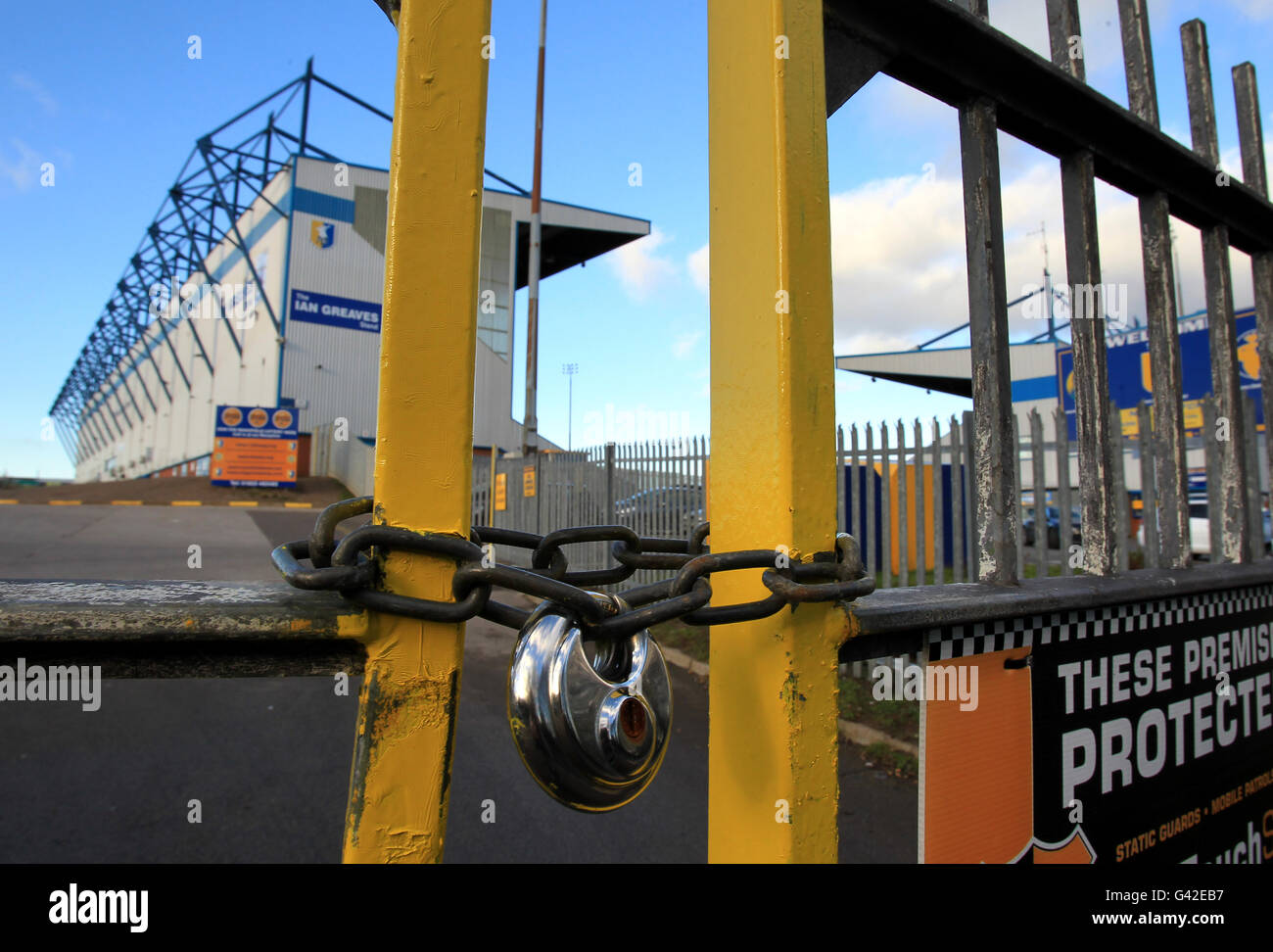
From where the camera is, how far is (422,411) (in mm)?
776

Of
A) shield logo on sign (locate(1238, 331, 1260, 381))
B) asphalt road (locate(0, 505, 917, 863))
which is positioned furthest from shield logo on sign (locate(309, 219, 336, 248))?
shield logo on sign (locate(1238, 331, 1260, 381))

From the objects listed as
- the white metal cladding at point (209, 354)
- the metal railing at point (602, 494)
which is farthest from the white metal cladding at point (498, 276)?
the metal railing at point (602, 494)

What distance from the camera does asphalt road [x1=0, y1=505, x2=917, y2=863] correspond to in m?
2.98

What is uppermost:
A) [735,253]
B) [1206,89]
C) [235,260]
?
[235,260]

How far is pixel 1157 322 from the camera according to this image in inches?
88.2

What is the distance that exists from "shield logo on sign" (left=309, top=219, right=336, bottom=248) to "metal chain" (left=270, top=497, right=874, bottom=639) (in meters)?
25.1

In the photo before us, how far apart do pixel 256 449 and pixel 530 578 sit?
22828mm
